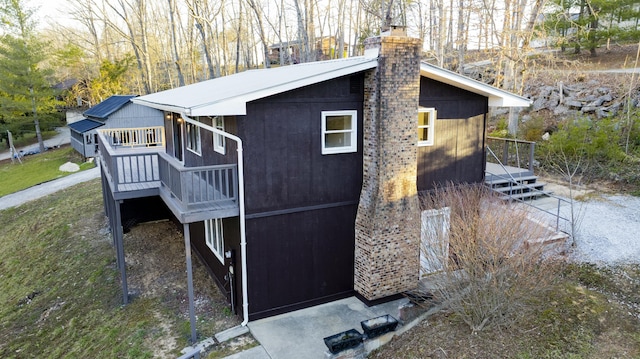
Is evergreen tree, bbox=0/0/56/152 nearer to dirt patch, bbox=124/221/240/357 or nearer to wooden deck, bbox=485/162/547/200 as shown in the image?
dirt patch, bbox=124/221/240/357

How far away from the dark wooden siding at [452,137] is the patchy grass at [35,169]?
80.3 ft

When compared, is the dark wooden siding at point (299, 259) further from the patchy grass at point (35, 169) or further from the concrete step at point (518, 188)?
the patchy grass at point (35, 169)

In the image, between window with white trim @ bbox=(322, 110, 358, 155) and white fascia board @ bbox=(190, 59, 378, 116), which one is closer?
white fascia board @ bbox=(190, 59, 378, 116)

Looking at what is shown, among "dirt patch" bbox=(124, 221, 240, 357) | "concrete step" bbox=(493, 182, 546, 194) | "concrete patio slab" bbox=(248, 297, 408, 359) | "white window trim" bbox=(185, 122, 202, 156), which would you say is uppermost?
"white window trim" bbox=(185, 122, 202, 156)

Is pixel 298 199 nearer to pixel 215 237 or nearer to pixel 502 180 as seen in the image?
pixel 215 237

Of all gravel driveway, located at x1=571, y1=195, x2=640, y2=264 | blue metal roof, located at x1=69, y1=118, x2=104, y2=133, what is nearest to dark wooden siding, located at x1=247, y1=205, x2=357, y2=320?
gravel driveway, located at x1=571, y1=195, x2=640, y2=264

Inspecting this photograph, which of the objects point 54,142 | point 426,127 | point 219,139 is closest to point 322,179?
point 219,139

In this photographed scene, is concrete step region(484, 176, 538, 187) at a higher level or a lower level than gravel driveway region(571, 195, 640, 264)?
higher

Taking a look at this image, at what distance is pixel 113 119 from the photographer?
85.6 feet

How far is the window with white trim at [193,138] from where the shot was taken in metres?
12.3

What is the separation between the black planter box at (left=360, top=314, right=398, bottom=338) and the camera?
27.6 feet

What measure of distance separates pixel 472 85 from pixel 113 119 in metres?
22.4

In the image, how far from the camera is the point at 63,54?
42.5 metres

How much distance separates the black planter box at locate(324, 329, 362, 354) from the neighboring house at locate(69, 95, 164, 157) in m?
21.0
